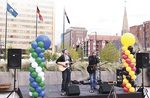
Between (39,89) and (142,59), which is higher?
(142,59)

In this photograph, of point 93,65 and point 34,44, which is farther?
point 93,65

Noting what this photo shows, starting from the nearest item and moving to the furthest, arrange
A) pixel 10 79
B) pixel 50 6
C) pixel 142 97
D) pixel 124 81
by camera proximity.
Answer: pixel 142 97 → pixel 124 81 → pixel 10 79 → pixel 50 6

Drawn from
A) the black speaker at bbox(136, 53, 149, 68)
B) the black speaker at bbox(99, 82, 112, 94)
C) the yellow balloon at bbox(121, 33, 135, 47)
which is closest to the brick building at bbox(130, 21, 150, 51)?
the yellow balloon at bbox(121, 33, 135, 47)

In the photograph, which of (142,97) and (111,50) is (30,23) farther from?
(142,97)

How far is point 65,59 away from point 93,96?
1.52 m

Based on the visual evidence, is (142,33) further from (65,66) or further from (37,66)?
(37,66)

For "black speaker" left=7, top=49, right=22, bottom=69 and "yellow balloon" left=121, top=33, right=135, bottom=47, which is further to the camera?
"yellow balloon" left=121, top=33, right=135, bottom=47

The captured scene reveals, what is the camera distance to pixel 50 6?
84312mm

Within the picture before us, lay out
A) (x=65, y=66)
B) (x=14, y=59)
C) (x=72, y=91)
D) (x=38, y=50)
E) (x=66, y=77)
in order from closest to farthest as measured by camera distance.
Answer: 1. (x=38, y=50)
2. (x=14, y=59)
3. (x=72, y=91)
4. (x=65, y=66)
5. (x=66, y=77)

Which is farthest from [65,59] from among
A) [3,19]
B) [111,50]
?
[3,19]

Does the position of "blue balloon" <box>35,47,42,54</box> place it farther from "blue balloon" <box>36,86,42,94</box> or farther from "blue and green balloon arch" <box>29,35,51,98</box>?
"blue balloon" <box>36,86,42,94</box>

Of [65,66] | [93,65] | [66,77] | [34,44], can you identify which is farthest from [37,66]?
[93,65]

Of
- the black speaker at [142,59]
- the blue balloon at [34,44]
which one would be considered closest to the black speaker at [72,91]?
the blue balloon at [34,44]

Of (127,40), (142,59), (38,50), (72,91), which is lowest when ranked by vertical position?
(72,91)
